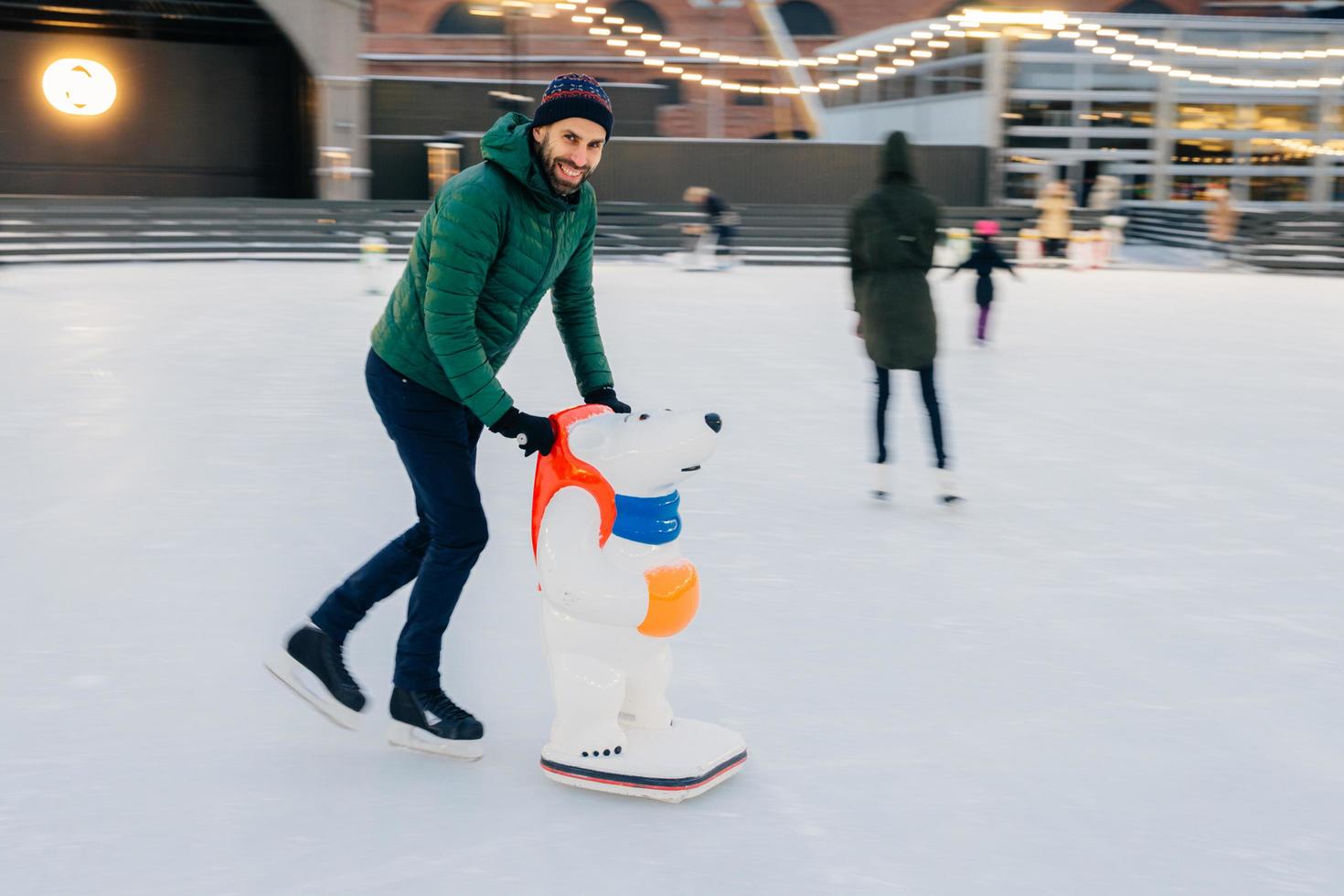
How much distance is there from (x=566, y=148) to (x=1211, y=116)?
2697cm

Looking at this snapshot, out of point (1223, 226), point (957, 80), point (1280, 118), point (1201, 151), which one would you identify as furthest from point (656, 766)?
point (1280, 118)

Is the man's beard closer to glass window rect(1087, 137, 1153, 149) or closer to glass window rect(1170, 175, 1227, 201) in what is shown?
glass window rect(1087, 137, 1153, 149)

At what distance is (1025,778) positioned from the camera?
9.66 ft

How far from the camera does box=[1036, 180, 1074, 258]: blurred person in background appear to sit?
20.8 metres

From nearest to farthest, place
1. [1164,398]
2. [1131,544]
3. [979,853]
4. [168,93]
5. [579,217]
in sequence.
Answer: [979,853]
[579,217]
[1131,544]
[1164,398]
[168,93]

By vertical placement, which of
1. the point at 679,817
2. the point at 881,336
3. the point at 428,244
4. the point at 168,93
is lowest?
the point at 679,817

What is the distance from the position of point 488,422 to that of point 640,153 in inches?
856

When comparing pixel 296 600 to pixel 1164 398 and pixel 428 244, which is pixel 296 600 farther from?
pixel 1164 398

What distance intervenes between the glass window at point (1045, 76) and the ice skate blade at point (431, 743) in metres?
24.9

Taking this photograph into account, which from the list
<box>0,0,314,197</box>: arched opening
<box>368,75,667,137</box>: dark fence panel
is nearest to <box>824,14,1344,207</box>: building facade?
<box>368,75,667,137</box>: dark fence panel

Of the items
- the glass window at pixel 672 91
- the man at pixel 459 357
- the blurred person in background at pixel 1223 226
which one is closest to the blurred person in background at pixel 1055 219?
the blurred person in background at pixel 1223 226

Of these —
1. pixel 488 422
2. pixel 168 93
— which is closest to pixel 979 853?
pixel 488 422

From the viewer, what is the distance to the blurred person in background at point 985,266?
988 centimetres

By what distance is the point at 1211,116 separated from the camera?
2661 centimetres
